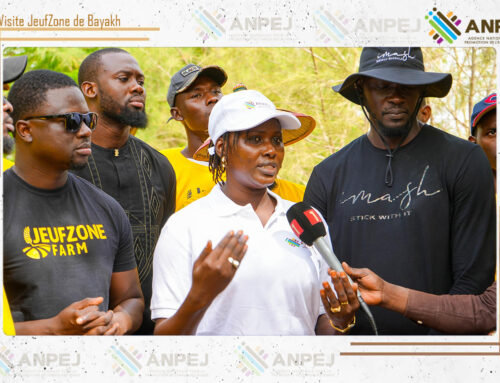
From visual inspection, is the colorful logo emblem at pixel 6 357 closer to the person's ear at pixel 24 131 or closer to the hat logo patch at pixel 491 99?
the person's ear at pixel 24 131

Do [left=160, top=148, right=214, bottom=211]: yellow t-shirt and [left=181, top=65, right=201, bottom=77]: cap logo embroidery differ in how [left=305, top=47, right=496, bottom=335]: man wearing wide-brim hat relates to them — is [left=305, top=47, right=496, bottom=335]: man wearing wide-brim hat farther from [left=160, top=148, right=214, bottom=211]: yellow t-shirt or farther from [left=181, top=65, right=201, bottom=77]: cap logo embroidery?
[left=181, top=65, right=201, bottom=77]: cap logo embroidery

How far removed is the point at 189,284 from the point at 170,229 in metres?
0.33

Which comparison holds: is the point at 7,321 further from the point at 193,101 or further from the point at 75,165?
the point at 193,101

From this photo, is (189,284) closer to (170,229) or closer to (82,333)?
(170,229)

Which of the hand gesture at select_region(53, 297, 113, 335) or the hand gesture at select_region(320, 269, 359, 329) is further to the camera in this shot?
the hand gesture at select_region(53, 297, 113, 335)

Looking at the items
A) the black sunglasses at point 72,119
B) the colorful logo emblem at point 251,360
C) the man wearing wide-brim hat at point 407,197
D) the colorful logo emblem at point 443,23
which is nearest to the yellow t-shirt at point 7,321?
the black sunglasses at point 72,119

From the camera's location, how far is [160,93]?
9469 millimetres

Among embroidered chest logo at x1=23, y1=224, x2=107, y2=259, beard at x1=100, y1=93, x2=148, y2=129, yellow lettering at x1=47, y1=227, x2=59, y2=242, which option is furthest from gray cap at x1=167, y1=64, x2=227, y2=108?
yellow lettering at x1=47, y1=227, x2=59, y2=242

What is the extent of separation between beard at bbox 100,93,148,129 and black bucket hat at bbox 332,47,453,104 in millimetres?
1798

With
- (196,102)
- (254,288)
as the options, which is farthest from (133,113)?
(254,288)

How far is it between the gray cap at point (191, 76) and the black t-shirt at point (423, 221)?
2.14 m

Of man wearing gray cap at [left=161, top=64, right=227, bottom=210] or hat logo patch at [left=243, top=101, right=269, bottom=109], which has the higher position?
man wearing gray cap at [left=161, top=64, right=227, bottom=210]

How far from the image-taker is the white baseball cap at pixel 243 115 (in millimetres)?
3854

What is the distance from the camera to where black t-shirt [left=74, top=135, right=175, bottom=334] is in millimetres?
4941
